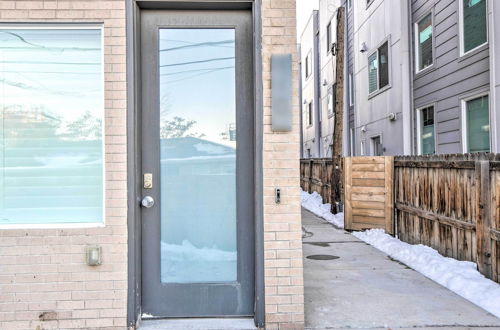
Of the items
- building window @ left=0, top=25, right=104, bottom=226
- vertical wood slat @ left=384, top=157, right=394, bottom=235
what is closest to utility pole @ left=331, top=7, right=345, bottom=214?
vertical wood slat @ left=384, top=157, right=394, bottom=235

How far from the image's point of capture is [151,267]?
3854 millimetres

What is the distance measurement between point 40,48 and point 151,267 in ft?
7.11

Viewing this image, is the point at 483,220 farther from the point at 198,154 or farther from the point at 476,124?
the point at 476,124

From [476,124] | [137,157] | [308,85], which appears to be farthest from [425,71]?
[308,85]

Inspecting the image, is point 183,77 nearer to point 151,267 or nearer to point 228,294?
point 151,267

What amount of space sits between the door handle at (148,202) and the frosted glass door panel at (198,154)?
0.12 metres

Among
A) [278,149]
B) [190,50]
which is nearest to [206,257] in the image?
[278,149]

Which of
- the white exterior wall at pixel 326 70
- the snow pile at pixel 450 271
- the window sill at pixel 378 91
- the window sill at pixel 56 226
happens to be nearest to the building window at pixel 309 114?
the white exterior wall at pixel 326 70

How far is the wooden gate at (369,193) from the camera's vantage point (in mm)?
8352

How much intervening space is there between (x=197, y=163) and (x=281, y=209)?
87 centimetres

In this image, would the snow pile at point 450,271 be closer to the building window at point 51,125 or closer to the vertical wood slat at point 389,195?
the vertical wood slat at point 389,195

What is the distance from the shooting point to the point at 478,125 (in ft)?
26.0

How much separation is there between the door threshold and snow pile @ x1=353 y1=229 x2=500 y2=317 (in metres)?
2.40

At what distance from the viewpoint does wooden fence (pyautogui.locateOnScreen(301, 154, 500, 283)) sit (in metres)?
4.91
